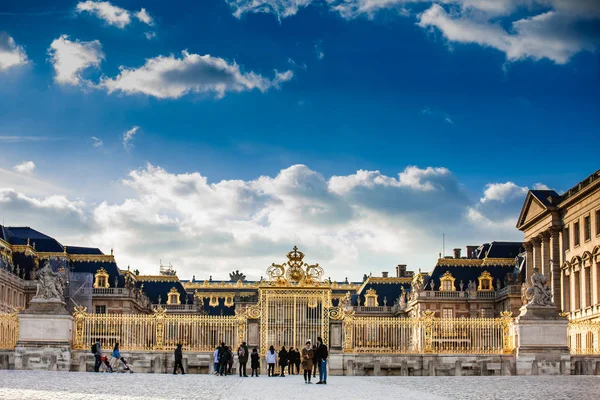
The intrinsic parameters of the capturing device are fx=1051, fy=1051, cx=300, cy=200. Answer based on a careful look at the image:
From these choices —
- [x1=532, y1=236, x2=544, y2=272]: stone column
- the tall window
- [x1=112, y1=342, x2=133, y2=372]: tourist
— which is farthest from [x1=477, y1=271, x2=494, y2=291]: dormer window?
[x1=112, y1=342, x2=133, y2=372]: tourist

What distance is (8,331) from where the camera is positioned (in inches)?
1389

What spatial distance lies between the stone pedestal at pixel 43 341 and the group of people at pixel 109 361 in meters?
1.07

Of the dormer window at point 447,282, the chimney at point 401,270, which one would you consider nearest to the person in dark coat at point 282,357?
the dormer window at point 447,282

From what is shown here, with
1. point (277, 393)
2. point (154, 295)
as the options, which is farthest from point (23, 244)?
point (277, 393)

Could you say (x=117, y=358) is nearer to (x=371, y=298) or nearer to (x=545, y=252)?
(x=545, y=252)

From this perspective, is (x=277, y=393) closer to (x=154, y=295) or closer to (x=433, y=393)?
(x=433, y=393)

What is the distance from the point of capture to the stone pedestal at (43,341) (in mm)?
33281

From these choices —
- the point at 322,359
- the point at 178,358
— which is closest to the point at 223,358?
the point at 178,358

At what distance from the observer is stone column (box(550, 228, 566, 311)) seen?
2726 inches

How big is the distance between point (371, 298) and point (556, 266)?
29.3 metres

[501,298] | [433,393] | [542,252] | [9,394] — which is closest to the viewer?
[9,394]

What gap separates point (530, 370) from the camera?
110 ft

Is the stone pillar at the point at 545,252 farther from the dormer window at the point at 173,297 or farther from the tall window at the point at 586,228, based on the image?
the dormer window at the point at 173,297

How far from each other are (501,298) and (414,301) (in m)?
7.21
